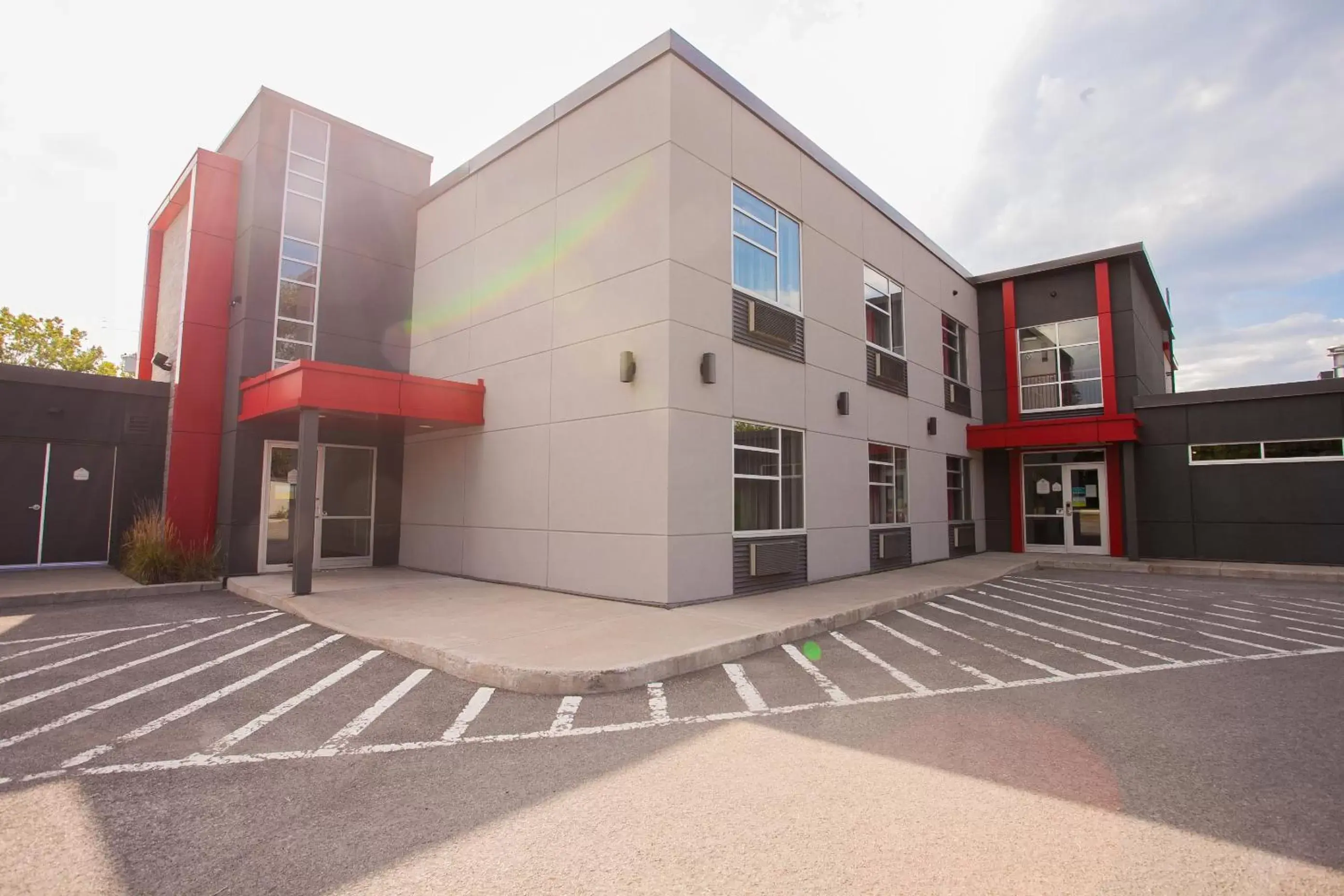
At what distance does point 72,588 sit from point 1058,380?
849 inches

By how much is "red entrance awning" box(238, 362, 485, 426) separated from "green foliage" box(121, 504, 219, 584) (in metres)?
2.35

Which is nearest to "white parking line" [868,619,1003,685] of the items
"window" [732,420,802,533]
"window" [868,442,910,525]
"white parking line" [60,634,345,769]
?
"window" [732,420,802,533]

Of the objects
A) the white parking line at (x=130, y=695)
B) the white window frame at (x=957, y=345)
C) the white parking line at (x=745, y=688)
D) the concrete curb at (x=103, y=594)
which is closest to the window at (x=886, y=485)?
the white window frame at (x=957, y=345)

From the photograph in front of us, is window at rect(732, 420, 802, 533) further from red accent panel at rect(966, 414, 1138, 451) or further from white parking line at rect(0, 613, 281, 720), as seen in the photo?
red accent panel at rect(966, 414, 1138, 451)

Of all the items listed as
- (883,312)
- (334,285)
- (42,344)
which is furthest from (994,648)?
(42,344)

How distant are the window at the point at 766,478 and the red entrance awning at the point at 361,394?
4.81 m

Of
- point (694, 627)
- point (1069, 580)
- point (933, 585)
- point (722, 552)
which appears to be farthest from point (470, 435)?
point (1069, 580)

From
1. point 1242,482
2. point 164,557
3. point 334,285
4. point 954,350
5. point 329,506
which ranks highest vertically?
point 334,285

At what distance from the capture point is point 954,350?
17375 mm

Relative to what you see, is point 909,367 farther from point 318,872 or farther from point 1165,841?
point 318,872

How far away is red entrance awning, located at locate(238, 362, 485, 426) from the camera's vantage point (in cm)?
955

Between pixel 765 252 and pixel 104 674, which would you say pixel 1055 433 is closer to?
pixel 765 252

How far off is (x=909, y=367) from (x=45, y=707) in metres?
14.6

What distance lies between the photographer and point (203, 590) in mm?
10961
